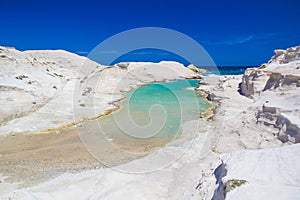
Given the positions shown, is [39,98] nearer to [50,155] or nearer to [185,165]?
[50,155]

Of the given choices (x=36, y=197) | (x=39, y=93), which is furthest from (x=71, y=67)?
(x=36, y=197)

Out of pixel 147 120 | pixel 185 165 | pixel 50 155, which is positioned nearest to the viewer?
pixel 185 165

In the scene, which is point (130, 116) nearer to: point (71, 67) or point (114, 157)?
point (114, 157)

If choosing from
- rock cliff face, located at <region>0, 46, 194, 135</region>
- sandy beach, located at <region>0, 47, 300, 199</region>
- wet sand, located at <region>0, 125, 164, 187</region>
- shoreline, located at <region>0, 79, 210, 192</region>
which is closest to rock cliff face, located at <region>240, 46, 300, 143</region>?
sandy beach, located at <region>0, 47, 300, 199</region>

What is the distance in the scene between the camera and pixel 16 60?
1661 cm

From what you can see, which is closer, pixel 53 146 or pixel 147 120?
pixel 53 146

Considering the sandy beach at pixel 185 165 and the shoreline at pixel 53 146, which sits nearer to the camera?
the sandy beach at pixel 185 165


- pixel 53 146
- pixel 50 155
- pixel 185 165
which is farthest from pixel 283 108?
pixel 53 146

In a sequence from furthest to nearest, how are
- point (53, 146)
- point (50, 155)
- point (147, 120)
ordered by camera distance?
point (147, 120) < point (53, 146) < point (50, 155)

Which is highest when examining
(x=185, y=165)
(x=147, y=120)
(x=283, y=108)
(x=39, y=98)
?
(x=283, y=108)

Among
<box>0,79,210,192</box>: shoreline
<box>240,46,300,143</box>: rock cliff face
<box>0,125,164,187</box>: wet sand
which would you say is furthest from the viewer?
<box>0,79,210,192</box>: shoreline

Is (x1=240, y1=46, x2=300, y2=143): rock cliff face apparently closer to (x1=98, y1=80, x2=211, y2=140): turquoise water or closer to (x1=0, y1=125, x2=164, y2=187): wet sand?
(x1=98, y1=80, x2=211, y2=140): turquoise water

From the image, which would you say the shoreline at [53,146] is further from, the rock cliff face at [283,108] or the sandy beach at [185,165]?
the rock cliff face at [283,108]

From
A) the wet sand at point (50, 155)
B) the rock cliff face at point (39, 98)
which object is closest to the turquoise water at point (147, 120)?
the wet sand at point (50, 155)
